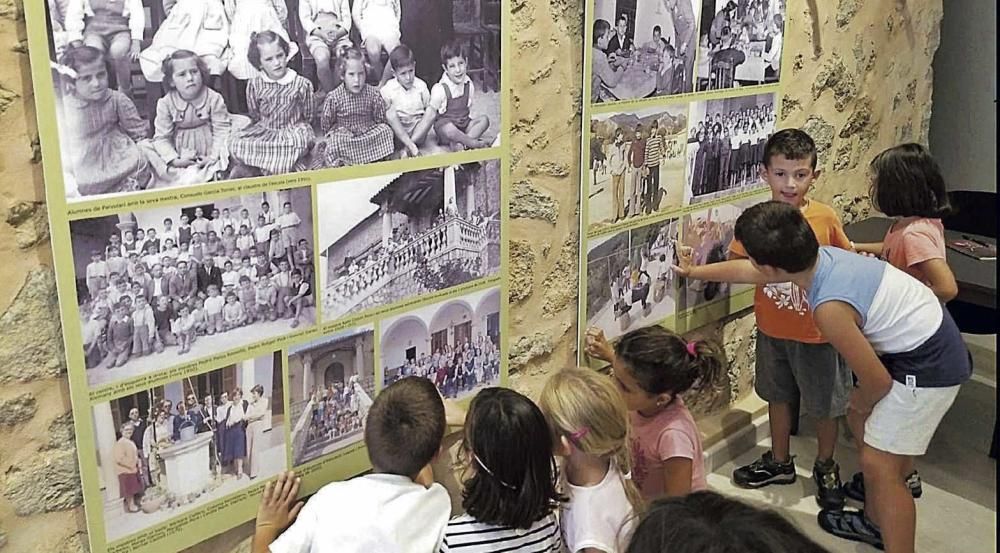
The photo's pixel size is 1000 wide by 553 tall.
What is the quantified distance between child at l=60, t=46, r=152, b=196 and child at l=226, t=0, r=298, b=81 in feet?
0.71

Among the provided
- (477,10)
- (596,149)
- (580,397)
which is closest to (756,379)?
(596,149)

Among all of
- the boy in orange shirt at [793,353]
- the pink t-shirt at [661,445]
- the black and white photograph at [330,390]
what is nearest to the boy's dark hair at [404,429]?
the black and white photograph at [330,390]

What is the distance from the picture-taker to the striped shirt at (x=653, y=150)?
2570 millimetres

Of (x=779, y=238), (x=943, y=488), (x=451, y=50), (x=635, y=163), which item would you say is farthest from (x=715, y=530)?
(x=943, y=488)

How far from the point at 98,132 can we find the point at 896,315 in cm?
198

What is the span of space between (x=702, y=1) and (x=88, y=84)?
6.09ft

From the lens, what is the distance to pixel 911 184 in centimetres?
268

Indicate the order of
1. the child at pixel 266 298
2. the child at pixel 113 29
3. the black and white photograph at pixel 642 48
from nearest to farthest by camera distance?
the child at pixel 113 29, the child at pixel 266 298, the black and white photograph at pixel 642 48

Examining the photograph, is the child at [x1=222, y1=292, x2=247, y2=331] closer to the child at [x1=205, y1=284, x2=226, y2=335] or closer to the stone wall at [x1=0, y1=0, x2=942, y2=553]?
the child at [x1=205, y1=284, x2=226, y2=335]

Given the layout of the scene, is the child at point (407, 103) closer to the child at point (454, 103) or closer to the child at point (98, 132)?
the child at point (454, 103)

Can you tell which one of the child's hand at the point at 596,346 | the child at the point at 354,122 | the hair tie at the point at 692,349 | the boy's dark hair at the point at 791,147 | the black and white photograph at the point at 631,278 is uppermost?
the child at the point at 354,122

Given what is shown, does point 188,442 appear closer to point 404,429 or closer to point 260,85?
point 404,429

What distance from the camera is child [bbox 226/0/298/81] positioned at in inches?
61.8

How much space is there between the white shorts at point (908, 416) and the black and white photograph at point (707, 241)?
75cm
